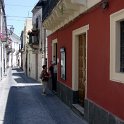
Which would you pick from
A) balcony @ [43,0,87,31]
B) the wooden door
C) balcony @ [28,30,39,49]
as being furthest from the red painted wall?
balcony @ [28,30,39,49]

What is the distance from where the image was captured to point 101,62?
348 inches

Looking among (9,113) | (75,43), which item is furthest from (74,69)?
(9,113)

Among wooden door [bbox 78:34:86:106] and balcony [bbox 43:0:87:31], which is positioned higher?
balcony [bbox 43:0:87:31]

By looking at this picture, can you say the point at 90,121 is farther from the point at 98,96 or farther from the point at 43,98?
the point at 43,98

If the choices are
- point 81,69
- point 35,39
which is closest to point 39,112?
point 81,69

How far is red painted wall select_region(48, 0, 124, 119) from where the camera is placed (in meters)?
7.62

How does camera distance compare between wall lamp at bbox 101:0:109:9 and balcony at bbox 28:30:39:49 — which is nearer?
wall lamp at bbox 101:0:109:9

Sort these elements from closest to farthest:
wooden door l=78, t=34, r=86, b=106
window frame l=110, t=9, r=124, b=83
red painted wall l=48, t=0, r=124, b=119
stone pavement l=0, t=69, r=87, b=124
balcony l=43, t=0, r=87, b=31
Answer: red painted wall l=48, t=0, r=124, b=119 → window frame l=110, t=9, r=124, b=83 → balcony l=43, t=0, r=87, b=31 → stone pavement l=0, t=69, r=87, b=124 → wooden door l=78, t=34, r=86, b=106

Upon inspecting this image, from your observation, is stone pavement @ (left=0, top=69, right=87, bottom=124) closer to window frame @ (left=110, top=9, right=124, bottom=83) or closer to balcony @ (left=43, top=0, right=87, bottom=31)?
window frame @ (left=110, top=9, right=124, bottom=83)

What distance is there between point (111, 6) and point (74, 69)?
4.73m

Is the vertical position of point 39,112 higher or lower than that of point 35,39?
lower

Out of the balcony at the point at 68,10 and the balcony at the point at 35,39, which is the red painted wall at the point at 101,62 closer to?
the balcony at the point at 68,10

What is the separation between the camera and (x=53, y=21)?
15.8 meters

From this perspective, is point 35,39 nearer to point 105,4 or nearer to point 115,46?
point 105,4
